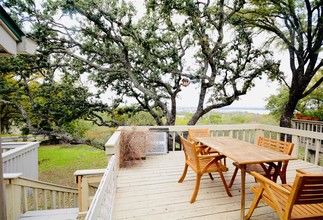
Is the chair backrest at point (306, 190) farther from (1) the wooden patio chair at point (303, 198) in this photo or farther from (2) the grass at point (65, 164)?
(2) the grass at point (65, 164)

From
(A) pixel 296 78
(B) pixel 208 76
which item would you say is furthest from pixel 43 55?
(A) pixel 296 78

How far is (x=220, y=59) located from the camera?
24.9ft

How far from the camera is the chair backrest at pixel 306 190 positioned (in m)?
1.50

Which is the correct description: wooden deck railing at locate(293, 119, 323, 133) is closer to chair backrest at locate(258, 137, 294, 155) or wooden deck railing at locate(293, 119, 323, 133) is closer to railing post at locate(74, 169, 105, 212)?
chair backrest at locate(258, 137, 294, 155)

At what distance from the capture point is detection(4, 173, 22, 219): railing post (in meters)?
2.51

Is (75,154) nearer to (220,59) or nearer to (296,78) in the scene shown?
(220,59)

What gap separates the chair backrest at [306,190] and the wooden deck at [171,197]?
809 mm

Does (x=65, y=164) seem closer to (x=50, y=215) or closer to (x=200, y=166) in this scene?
(x=50, y=215)

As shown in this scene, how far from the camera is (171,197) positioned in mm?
2658

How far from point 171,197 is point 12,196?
221cm

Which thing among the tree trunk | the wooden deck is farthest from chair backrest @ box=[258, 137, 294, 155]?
the tree trunk

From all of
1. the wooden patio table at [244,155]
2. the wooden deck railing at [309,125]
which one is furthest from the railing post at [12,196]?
the wooden deck railing at [309,125]

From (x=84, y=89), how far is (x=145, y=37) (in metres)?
3.88

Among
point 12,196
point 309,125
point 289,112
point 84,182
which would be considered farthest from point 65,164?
point 309,125
